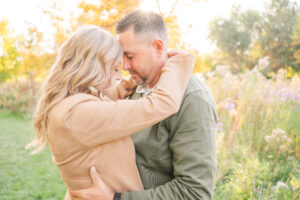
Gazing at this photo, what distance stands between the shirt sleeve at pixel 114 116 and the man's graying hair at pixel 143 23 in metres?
0.73

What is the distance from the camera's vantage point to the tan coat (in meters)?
1.46

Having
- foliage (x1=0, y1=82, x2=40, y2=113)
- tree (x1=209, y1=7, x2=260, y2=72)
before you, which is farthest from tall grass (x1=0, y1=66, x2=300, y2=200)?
tree (x1=209, y1=7, x2=260, y2=72)

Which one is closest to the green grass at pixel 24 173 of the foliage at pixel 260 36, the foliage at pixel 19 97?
the foliage at pixel 19 97

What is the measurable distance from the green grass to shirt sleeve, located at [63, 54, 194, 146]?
140 inches

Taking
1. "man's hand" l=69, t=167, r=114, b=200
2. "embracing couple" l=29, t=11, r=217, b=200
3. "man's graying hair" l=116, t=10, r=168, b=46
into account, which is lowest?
"man's hand" l=69, t=167, r=114, b=200

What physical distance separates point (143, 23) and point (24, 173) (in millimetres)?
4773

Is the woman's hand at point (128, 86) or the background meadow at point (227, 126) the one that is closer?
the woman's hand at point (128, 86)

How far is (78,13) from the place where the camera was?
6.26m

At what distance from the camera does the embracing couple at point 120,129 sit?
1.48 meters

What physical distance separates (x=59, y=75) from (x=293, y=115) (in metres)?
4.47

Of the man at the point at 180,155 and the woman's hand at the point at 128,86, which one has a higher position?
the woman's hand at the point at 128,86

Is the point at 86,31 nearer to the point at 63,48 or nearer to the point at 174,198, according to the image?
the point at 63,48

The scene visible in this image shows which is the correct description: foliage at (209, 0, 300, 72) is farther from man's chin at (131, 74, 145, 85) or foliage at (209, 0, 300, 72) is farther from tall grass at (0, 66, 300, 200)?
man's chin at (131, 74, 145, 85)

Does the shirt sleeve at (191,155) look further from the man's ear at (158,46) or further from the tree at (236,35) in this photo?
the tree at (236,35)
